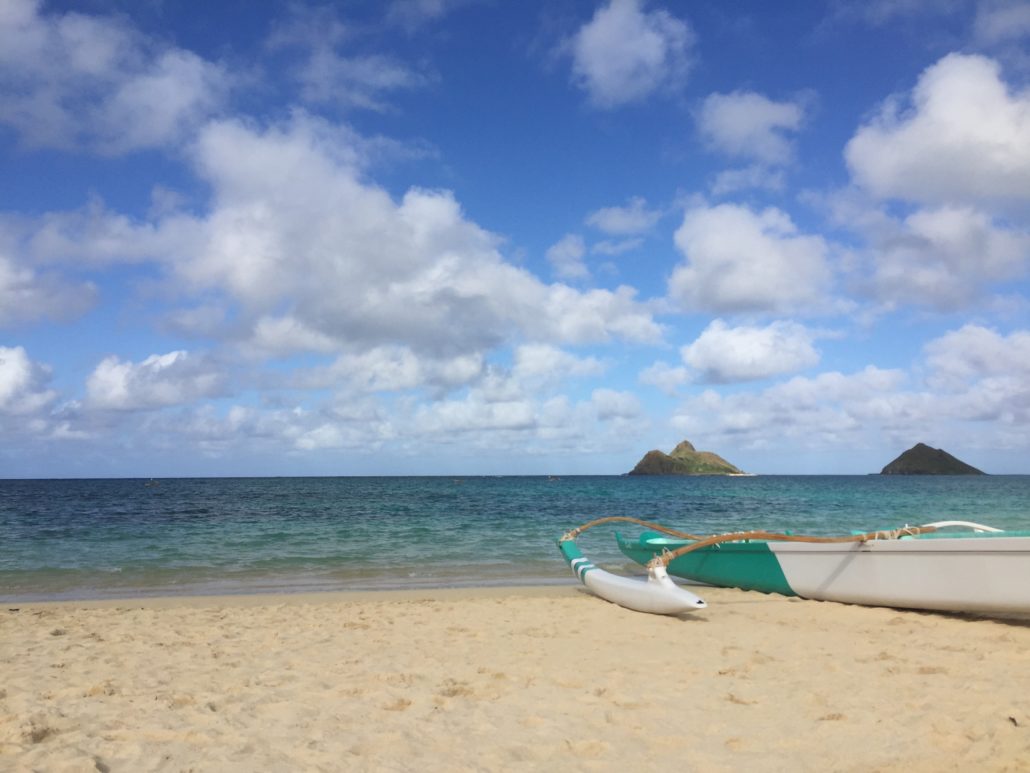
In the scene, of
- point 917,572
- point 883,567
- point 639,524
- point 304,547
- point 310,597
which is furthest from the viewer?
point 304,547

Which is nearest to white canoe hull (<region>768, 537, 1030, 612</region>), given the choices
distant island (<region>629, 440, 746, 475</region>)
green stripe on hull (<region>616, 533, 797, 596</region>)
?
green stripe on hull (<region>616, 533, 797, 596</region>)

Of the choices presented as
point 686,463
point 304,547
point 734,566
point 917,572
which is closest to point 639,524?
point 734,566

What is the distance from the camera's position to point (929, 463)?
392ft

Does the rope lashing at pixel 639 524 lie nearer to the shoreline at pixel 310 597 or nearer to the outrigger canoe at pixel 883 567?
the outrigger canoe at pixel 883 567

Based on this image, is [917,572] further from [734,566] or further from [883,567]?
[734,566]

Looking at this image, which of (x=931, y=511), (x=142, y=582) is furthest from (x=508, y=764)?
(x=931, y=511)

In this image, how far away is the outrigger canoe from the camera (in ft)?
20.6

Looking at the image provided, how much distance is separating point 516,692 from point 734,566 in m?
5.51

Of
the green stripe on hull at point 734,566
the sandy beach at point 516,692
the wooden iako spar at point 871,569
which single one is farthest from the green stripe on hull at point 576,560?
the sandy beach at point 516,692

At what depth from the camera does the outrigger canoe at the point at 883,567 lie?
629 centimetres

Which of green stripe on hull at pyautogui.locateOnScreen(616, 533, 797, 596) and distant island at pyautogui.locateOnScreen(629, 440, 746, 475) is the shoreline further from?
distant island at pyautogui.locateOnScreen(629, 440, 746, 475)

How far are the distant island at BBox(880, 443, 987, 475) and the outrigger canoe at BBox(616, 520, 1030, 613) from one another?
131141mm

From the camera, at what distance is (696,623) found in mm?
6543

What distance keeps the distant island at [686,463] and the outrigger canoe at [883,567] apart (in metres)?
113
